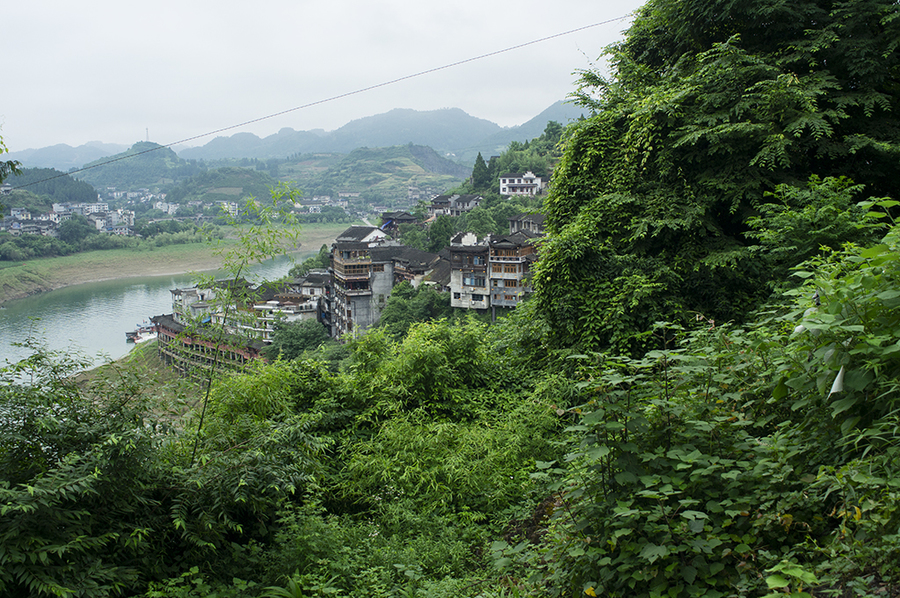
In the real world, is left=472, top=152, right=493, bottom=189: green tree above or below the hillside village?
above

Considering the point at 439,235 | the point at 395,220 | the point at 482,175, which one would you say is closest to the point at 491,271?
the point at 439,235

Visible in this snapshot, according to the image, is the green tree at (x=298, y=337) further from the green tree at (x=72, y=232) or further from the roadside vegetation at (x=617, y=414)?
the green tree at (x=72, y=232)

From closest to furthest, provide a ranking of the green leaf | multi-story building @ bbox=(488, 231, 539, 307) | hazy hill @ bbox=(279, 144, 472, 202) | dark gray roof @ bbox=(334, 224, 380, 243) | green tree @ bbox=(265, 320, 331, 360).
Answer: the green leaf → multi-story building @ bbox=(488, 231, 539, 307) → green tree @ bbox=(265, 320, 331, 360) → dark gray roof @ bbox=(334, 224, 380, 243) → hazy hill @ bbox=(279, 144, 472, 202)

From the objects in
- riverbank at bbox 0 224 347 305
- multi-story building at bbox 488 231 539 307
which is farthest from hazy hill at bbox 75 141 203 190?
multi-story building at bbox 488 231 539 307

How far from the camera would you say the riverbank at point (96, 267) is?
41.8 metres

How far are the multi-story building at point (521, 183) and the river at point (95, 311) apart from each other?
910 inches

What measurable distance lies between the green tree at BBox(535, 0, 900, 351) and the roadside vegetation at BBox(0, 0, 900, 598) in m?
0.04

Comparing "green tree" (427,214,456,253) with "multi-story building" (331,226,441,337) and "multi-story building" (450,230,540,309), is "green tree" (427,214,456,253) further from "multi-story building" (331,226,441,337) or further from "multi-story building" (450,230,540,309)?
"multi-story building" (450,230,540,309)

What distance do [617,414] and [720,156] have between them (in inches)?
200

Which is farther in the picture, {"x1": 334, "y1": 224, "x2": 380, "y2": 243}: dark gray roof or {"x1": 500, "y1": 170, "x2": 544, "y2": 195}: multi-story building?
{"x1": 500, "y1": 170, "x2": 544, "y2": 195}: multi-story building

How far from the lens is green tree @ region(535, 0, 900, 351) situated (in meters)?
5.92

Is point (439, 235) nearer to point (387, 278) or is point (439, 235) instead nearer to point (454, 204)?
point (387, 278)

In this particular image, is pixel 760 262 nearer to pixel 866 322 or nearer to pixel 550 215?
pixel 550 215

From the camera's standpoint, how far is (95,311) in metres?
38.3
